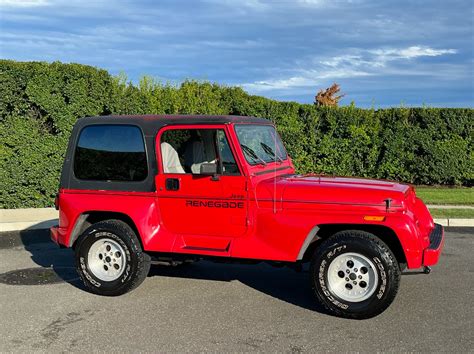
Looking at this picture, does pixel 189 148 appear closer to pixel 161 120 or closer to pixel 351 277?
pixel 161 120

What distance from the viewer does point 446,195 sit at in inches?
553

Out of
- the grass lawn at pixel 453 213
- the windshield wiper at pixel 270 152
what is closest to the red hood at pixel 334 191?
the windshield wiper at pixel 270 152

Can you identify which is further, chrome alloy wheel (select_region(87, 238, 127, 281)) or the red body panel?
chrome alloy wheel (select_region(87, 238, 127, 281))

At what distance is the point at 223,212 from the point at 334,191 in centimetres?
117

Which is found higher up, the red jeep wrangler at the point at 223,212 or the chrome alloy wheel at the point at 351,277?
the red jeep wrangler at the point at 223,212

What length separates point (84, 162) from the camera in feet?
20.3

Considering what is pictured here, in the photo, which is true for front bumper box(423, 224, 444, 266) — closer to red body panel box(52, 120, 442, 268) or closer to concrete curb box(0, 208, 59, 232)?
red body panel box(52, 120, 442, 268)

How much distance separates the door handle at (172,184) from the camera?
223 inches

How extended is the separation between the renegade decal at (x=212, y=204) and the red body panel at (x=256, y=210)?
1 cm

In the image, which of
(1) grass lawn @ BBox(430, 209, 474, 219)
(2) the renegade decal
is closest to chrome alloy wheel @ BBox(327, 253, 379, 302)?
(2) the renegade decal

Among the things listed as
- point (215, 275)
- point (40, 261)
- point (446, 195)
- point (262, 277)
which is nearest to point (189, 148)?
point (215, 275)

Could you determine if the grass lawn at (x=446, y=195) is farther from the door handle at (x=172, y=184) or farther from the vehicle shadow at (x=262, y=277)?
the door handle at (x=172, y=184)

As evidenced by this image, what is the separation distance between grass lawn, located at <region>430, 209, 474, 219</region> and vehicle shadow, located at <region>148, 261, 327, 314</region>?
513cm

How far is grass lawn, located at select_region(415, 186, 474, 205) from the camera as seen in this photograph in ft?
43.0
